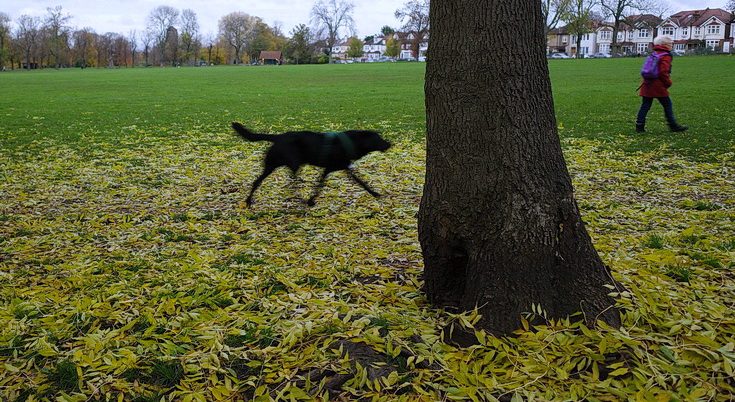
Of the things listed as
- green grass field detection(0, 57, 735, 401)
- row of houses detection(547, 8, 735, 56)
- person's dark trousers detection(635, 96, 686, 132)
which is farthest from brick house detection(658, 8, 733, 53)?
green grass field detection(0, 57, 735, 401)

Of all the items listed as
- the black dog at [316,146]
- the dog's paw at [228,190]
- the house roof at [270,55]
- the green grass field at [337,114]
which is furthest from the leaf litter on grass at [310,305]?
the house roof at [270,55]

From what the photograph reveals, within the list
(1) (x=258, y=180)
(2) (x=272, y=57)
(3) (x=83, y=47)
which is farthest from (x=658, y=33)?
(1) (x=258, y=180)

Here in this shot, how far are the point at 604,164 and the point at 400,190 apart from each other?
3536 mm

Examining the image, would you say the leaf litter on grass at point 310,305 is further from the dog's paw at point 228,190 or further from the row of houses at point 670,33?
the row of houses at point 670,33

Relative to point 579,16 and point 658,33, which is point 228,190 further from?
point 658,33

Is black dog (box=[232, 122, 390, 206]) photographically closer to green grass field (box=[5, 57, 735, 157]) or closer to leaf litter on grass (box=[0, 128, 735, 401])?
leaf litter on grass (box=[0, 128, 735, 401])

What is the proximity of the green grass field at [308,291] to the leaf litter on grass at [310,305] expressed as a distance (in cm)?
2

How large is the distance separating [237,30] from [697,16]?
98.1 m

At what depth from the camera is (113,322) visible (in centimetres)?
377

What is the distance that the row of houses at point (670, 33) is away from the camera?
336 ft

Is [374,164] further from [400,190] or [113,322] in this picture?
[113,322]

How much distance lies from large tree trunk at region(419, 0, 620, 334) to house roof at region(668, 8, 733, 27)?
410ft

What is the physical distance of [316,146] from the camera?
20.2 ft

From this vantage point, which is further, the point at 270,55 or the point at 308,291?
the point at 270,55
